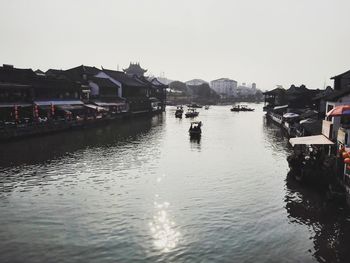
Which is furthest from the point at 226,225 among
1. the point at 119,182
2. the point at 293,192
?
the point at 119,182

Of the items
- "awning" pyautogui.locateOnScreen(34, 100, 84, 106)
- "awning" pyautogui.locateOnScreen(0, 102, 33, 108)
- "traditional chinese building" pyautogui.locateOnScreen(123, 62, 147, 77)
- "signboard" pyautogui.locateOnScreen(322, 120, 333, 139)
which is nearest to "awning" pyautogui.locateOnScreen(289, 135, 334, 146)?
"signboard" pyautogui.locateOnScreen(322, 120, 333, 139)

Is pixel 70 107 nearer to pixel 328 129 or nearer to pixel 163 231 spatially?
pixel 328 129

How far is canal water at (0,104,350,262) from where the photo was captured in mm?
15969

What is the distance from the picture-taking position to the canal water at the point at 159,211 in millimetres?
15969

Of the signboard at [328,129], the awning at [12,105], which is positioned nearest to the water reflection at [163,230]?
the signboard at [328,129]

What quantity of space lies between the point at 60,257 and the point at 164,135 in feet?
137

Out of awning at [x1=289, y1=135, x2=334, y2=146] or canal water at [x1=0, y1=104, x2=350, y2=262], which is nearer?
canal water at [x1=0, y1=104, x2=350, y2=262]

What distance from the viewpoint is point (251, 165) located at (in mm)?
34406

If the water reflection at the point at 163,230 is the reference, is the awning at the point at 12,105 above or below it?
above

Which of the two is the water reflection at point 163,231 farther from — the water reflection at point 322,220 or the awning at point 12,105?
the awning at point 12,105

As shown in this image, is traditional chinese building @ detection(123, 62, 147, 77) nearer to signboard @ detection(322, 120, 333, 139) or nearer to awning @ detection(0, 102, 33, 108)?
awning @ detection(0, 102, 33, 108)

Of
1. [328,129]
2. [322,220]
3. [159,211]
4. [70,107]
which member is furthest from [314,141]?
[70,107]

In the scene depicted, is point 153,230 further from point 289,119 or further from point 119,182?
point 289,119

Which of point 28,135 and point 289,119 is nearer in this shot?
point 28,135
